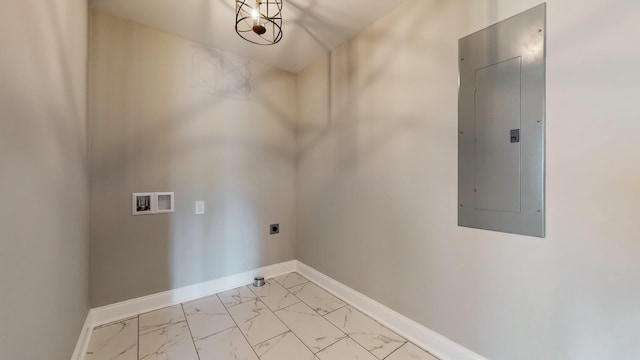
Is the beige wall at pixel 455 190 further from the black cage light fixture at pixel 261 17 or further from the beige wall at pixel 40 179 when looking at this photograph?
the beige wall at pixel 40 179

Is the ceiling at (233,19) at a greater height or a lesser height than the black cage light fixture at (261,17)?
greater

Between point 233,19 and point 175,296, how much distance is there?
2366mm

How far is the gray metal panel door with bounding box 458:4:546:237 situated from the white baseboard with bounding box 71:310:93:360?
7.80 feet

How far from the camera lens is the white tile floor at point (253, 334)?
1522 mm

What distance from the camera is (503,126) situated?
4.14 feet

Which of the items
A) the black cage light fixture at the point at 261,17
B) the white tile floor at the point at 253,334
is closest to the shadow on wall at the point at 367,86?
the black cage light fixture at the point at 261,17

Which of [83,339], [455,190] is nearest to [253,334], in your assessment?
[83,339]

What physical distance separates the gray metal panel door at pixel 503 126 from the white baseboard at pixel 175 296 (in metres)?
1.99

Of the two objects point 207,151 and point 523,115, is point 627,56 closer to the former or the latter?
point 523,115

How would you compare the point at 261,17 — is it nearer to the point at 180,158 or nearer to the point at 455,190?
the point at 180,158

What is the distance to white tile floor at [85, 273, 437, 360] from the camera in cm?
152

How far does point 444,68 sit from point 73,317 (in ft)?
8.55

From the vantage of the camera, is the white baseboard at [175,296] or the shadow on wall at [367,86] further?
the white baseboard at [175,296]

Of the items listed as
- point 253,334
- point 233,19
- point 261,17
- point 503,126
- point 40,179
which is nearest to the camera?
point 40,179
